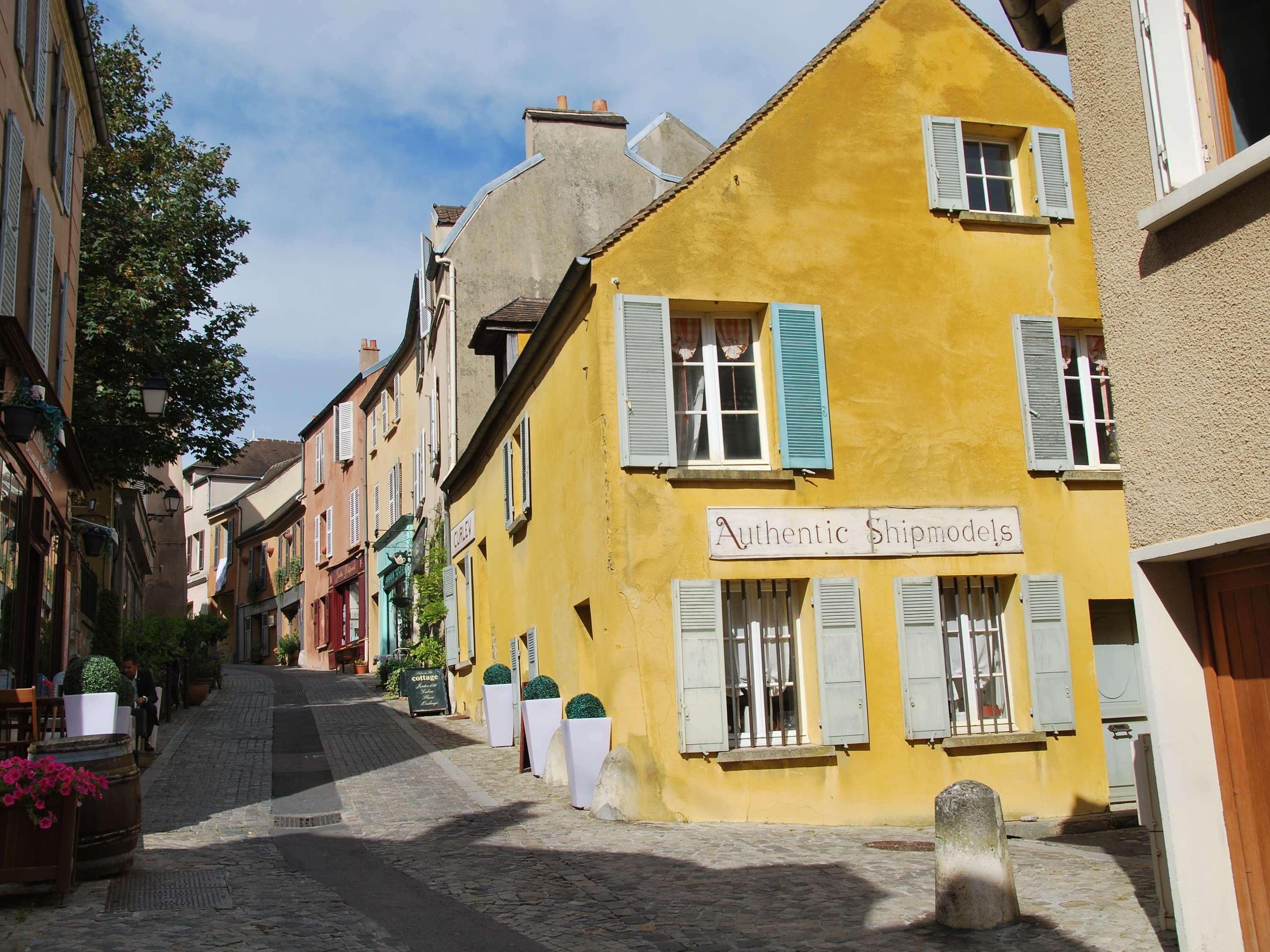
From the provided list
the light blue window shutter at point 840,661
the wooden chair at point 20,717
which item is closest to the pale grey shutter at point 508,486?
the light blue window shutter at point 840,661

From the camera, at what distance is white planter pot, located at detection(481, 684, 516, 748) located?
1570cm

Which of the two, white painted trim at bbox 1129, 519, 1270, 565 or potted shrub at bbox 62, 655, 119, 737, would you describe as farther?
potted shrub at bbox 62, 655, 119, 737

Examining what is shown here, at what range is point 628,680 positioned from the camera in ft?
36.0

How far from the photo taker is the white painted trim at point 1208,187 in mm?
5043

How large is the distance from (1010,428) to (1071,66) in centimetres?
660

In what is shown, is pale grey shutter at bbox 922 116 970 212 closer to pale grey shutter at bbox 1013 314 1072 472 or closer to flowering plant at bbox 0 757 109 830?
pale grey shutter at bbox 1013 314 1072 472

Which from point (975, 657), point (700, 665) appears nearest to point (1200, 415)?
point (700, 665)

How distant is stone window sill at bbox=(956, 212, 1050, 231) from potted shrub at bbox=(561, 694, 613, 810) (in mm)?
6677

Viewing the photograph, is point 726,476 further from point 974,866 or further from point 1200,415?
point 1200,415

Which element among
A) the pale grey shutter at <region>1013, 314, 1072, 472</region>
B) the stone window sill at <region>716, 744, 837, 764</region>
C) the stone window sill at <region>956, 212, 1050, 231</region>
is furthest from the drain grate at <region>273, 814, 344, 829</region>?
the stone window sill at <region>956, 212, 1050, 231</region>

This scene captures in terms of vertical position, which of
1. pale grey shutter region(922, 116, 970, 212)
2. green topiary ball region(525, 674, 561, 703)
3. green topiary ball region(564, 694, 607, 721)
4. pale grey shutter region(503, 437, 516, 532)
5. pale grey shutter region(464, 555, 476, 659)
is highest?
pale grey shutter region(922, 116, 970, 212)

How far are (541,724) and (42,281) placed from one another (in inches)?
278

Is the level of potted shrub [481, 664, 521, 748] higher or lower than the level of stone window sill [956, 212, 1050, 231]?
lower

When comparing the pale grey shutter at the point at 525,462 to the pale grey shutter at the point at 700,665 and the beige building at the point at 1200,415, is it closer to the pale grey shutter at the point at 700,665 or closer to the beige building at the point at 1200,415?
the pale grey shutter at the point at 700,665
